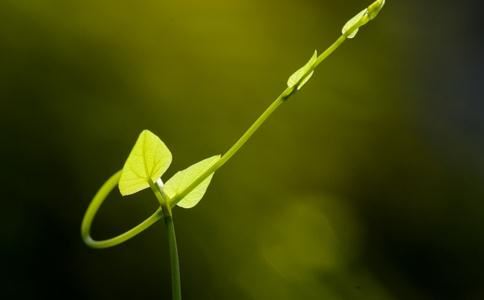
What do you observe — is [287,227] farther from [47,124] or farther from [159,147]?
[159,147]

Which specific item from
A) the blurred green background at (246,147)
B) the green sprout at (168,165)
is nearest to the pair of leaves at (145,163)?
the green sprout at (168,165)

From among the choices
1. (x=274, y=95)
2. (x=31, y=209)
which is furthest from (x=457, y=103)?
(x=31, y=209)

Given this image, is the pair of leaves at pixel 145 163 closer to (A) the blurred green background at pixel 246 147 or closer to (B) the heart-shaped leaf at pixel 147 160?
(B) the heart-shaped leaf at pixel 147 160

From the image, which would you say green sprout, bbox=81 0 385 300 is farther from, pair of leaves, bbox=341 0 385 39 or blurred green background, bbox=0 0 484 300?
blurred green background, bbox=0 0 484 300

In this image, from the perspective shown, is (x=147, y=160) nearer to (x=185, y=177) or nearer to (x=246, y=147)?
(x=185, y=177)

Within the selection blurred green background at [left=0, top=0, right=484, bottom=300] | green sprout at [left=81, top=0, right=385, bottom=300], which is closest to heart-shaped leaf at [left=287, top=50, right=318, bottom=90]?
green sprout at [left=81, top=0, right=385, bottom=300]

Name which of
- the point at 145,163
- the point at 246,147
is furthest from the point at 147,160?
the point at 246,147
